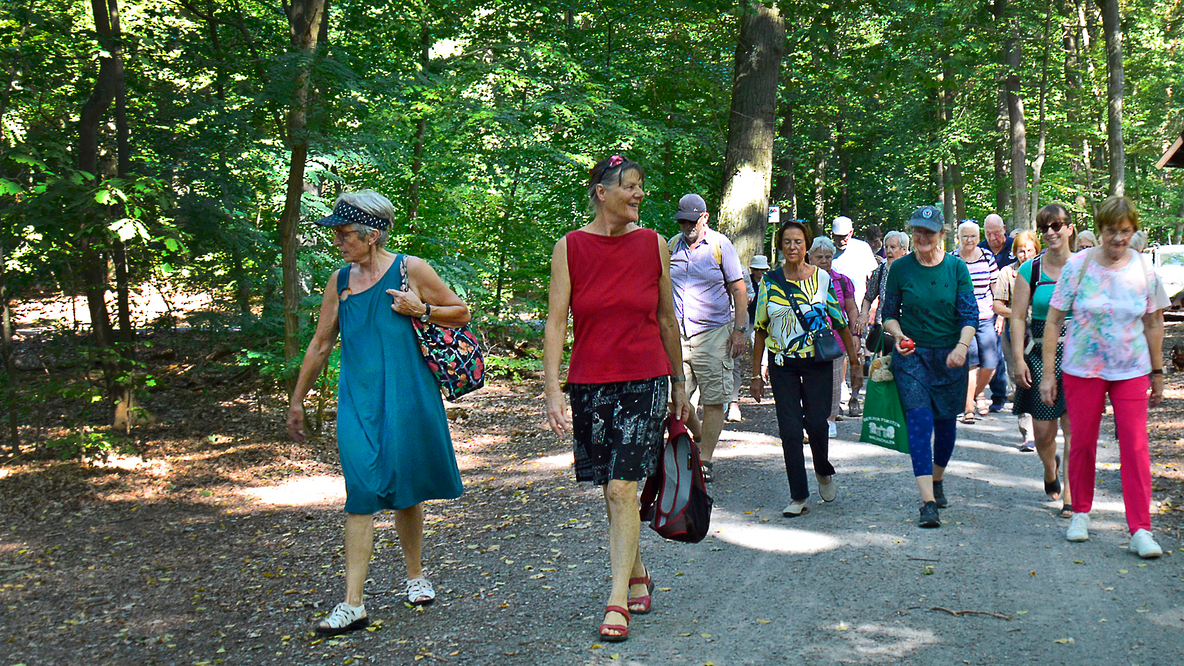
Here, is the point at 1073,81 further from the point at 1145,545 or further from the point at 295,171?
the point at 1145,545

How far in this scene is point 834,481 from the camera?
7531 millimetres

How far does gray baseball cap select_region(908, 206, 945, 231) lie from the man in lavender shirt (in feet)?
4.78

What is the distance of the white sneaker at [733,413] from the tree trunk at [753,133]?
199cm

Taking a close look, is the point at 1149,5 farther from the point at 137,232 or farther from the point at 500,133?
the point at 137,232

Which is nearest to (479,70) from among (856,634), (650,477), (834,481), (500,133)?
(500,133)

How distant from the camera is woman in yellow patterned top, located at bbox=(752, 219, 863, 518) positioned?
656cm

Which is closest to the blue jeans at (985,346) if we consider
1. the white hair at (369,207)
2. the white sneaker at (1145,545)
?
the white sneaker at (1145,545)

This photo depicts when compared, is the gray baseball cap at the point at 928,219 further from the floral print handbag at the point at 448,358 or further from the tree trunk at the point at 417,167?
the tree trunk at the point at 417,167

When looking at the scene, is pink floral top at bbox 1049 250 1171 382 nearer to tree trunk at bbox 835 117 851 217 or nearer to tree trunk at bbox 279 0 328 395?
tree trunk at bbox 279 0 328 395

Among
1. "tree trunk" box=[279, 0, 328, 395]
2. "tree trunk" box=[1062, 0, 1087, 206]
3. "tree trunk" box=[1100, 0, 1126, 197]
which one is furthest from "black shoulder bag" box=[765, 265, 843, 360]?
"tree trunk" box=[1062, 0, 1087, 206]

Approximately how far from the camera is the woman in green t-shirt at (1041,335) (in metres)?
6.25

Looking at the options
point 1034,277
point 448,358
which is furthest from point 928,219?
point 448,358

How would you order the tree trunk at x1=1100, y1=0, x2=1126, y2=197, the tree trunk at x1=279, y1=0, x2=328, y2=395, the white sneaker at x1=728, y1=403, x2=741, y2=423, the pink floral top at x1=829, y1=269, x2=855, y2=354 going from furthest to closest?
the tree trunk at x1=1100, y1=0, x2=1126, y2=197
the white sneaker at x1=728, y1=403, x2=741, y2=423
the tree trunk at x1=279, y1=0, x2=328, y2=395
the pink floral top at x1=829, y1=269, x2=855, y2=354

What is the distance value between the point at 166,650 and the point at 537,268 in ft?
30.7
